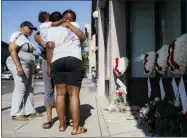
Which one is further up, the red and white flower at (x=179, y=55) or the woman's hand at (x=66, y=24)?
the woman's hand at (x=66, y=24)

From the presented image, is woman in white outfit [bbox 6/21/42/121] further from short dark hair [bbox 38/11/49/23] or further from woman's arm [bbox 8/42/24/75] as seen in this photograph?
short dark hair [bbox 38/11/49/23]

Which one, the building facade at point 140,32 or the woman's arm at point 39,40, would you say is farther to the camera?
the building facade at point 140,32

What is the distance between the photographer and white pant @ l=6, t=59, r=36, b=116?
6.59 meters

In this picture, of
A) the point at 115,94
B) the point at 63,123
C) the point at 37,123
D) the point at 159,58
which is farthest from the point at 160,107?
the point at 115,94

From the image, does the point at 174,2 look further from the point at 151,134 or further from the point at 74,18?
the point at 151,134

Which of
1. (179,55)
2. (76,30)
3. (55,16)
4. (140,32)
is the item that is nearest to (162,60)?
(179,55)

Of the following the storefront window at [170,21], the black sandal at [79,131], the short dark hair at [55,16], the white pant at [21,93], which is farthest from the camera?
the storefront window at [170,21]

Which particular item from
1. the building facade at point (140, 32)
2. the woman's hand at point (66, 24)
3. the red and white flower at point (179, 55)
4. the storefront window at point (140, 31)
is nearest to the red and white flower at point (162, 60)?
the red and white flower at point (179, 55)

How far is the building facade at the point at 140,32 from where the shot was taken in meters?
7.81

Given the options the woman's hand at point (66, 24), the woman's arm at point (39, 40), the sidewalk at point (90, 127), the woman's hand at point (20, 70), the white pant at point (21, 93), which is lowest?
the sidewalk at point (90, 127)

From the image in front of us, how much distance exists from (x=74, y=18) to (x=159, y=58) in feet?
4.83

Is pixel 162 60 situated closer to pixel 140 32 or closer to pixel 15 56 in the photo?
pixel 15 56

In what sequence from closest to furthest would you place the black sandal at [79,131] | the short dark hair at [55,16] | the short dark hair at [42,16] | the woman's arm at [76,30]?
the black sandal at [79,131]
the woman's arm at [76,30]
the short dark hair at [55,16]
the short dark hair at [42,16]

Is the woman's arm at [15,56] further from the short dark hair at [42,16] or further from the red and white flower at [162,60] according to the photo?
the red and white flower at [162,60]
